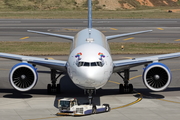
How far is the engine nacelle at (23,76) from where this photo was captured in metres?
29.0

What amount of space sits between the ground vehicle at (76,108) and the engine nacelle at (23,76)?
380 cm

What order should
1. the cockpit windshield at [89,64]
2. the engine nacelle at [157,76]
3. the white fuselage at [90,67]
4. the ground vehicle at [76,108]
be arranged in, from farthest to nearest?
the engine nacelle at [157,76] → the ground vehicle at [76,108] → the cockpit windshield at [89,64] → the white fuselage at [90,67]

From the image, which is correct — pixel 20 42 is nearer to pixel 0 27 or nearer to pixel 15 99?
pixel 0 27

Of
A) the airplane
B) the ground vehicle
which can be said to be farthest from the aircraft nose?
the ground vehicle

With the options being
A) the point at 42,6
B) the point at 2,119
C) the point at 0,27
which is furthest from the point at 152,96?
the point at 42,6

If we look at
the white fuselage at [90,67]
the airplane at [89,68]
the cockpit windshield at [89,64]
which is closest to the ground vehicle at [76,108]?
the airplane at [89,68]

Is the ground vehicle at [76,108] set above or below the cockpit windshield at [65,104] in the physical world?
below

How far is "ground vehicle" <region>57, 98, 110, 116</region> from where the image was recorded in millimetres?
25672

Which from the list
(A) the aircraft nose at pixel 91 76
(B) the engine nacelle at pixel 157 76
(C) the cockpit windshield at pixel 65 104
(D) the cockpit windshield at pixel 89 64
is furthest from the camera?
(B) the engine nacelle at pixel 157 76

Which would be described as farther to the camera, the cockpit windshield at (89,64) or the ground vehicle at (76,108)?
the ground vehicle at (76,108)

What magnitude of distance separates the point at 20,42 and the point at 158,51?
2104 centimetres

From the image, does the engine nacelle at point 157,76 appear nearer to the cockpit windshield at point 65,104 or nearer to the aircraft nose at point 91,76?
the aircraft nose at point 91,76

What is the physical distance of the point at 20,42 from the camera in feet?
207

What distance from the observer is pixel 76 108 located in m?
25.9
